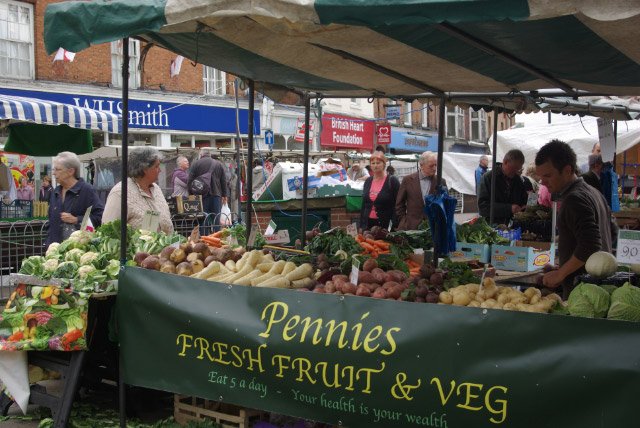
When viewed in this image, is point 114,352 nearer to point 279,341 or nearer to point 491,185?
point 279,341

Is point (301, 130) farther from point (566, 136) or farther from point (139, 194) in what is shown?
point (139, 194)

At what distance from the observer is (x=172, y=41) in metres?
4.16

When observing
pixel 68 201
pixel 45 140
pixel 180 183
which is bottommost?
pixel 68 201

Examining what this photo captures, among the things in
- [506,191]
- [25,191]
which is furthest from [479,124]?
[506,191]

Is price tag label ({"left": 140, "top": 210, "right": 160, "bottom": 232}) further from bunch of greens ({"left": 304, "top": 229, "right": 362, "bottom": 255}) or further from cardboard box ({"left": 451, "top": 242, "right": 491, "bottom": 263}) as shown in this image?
cardboard box ({"left": 451, "top": 242, "right": 491, "bottom": 263})

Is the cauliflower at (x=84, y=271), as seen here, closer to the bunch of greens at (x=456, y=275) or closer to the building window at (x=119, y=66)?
the bunch of greens at (x=456, y=275)

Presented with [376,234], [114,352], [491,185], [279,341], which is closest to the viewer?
[279,341]

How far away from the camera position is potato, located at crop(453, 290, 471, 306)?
3.48 metres

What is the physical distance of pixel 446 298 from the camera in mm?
3553

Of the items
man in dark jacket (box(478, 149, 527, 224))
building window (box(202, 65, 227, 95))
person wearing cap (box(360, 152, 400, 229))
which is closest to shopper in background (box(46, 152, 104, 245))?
person wearing cap (box(360, 152, 400, 229))

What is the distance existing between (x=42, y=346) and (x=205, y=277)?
1225mm

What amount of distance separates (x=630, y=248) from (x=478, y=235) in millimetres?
2825

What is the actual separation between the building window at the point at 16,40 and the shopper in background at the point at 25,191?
11.4 ft

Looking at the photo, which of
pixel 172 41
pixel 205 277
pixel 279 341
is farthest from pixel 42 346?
pixel 172 41
